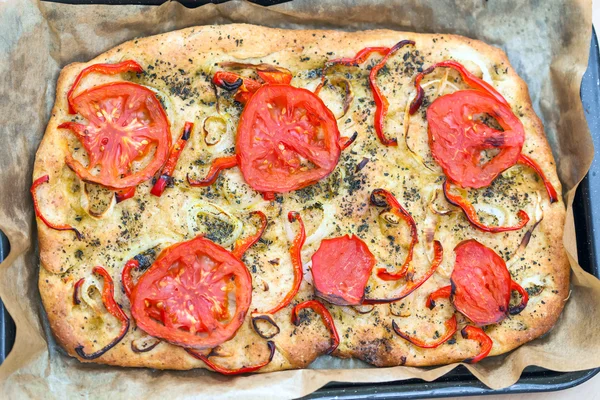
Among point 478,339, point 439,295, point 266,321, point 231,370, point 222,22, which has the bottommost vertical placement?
point 231,370

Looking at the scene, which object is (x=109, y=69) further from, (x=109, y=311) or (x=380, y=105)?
(x=380, y=105)

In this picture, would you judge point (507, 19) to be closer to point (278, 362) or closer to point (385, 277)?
point (385, 277)

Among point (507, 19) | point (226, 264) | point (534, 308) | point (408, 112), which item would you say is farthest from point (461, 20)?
point (226, 264)

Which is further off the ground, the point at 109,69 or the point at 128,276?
the point at 109,69

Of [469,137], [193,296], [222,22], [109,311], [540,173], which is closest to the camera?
[193,296]

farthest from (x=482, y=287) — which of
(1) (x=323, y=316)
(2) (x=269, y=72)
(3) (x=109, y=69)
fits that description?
(3) (x=109, y=69)
